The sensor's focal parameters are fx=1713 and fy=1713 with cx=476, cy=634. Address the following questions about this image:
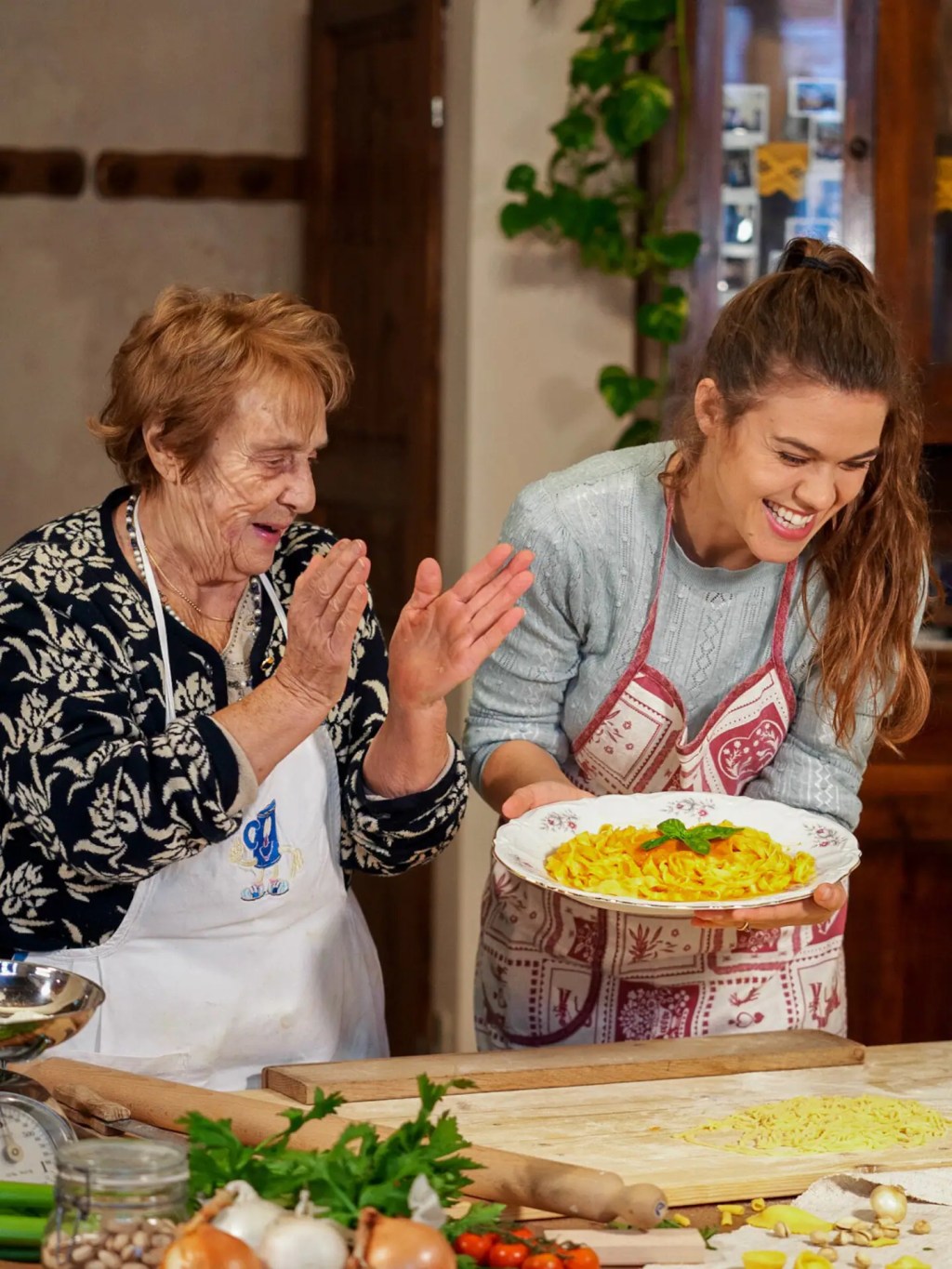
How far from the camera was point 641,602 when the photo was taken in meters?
2.32

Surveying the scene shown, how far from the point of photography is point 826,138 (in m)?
3.57

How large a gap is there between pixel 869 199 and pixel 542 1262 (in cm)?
280

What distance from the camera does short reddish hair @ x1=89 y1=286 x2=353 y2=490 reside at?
2.07m

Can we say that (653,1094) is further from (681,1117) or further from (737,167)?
(737,167)

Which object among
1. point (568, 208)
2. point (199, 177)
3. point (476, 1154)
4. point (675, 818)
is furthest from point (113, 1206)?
point (199, 177)

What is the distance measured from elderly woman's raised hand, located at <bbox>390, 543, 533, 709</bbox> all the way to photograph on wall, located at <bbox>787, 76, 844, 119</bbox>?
1.95 metres

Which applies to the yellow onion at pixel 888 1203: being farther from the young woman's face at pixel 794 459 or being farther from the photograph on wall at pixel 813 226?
the photograph on wall at pixel 813 226

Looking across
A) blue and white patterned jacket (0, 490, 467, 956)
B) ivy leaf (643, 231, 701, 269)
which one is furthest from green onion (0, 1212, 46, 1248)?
ivy leaf (643, 231, 701, 269)

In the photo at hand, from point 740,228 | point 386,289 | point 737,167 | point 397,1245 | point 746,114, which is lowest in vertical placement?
point 397,1245

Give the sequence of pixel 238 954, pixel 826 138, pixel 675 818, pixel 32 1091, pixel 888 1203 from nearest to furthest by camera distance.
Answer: pixel 32 1091
pixel 888 1203
pixel 238 954
pixel 675 818
pixel 826 138

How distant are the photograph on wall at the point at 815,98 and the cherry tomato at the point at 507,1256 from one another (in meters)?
2.82

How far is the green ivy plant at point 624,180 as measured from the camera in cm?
350

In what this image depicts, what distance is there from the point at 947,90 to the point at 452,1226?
2.99 m

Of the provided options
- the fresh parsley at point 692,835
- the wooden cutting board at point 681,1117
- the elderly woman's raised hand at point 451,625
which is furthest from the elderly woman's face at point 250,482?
the wooden cutting board at point 681,1117
